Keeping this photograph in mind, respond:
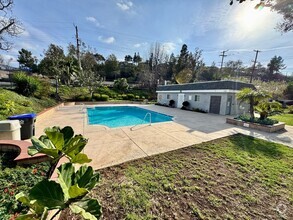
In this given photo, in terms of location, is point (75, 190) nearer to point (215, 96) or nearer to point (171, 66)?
point (215, 96)

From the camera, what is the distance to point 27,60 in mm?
36125

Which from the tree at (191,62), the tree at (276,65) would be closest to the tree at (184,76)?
the tree at (191,62)

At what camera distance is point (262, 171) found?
11.8 ft

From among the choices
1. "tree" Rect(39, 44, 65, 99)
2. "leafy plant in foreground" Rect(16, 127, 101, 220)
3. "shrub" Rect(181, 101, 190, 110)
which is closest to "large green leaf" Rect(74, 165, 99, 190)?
"leafy plant in foreground" Rect(16, 127, 101, 220)

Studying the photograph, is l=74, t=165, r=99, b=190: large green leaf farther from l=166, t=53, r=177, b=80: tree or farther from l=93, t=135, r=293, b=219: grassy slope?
l=166, t=53, r=177, b=80: tree

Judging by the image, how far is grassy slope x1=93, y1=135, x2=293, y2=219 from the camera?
7.68ft

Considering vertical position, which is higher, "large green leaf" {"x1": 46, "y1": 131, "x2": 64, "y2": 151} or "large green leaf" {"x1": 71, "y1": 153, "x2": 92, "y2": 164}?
"large green leaf" {"x1": 46, "y1": 131, "x2": 64, "y2": 151}

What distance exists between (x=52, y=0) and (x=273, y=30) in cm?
1651

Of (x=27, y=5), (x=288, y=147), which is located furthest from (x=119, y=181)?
(x=27, y=5)

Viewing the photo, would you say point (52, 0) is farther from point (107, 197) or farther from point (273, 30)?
point (273, 30)

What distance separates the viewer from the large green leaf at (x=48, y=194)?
1.10m

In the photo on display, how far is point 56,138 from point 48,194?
48cm

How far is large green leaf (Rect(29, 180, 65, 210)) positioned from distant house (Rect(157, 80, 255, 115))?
14.4 metres

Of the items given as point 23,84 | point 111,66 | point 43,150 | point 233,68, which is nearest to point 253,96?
point 43,150
